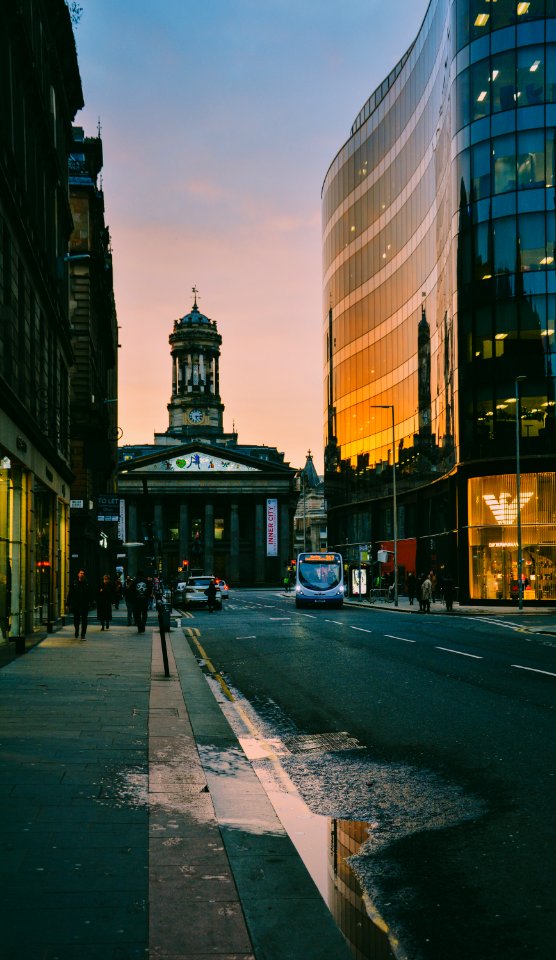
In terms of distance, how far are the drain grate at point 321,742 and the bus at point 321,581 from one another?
39836 mm

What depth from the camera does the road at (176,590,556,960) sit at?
5309 millimetres

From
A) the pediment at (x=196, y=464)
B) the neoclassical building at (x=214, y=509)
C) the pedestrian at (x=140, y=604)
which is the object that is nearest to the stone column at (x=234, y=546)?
the neoclassical building at (x=214, y=509)

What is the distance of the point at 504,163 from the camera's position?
167 ft

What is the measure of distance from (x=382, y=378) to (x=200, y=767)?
63.3 metres

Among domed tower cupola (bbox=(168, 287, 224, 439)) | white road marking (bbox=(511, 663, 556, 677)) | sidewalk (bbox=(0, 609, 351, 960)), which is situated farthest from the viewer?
domed tower cupola (bbox=(168, 287, 224, 439))

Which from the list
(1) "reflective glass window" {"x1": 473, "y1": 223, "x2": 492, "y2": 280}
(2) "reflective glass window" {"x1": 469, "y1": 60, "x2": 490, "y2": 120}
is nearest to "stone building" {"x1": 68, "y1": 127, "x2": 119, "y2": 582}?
(1) "reflective glass window" {"x1": 473, "y1": 223, "x2": 492, "y2": 280}

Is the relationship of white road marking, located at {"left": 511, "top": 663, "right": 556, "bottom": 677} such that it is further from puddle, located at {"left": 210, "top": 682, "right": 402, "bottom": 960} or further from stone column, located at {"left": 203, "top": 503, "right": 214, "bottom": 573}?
stone column, located at {"left": 203, "top": 503, "right": 214, "bottom": 573}

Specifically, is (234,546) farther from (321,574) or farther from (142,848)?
(142,848)

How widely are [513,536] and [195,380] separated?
10985 cm

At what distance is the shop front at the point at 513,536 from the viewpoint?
50344 millimetres

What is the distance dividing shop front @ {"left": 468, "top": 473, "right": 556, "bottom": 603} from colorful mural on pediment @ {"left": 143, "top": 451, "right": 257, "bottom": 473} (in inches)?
3381

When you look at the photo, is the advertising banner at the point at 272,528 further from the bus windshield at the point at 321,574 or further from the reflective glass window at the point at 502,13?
the reflective glass window at the point at 502,13

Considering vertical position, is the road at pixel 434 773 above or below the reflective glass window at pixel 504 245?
below

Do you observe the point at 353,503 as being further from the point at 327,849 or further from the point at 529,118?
the point at 327,849
